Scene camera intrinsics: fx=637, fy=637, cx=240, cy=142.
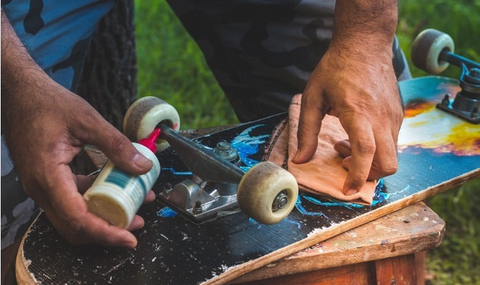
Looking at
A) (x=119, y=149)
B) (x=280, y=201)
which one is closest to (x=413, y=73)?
(x=280, y=201)

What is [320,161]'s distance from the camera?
4.75ft

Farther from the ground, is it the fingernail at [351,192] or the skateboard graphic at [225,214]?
the fingernail at [351,192]

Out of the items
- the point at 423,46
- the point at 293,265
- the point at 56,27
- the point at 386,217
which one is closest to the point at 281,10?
the point at 423,46

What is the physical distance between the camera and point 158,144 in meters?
1.39

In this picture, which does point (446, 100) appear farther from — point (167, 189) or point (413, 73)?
point (413, 73)

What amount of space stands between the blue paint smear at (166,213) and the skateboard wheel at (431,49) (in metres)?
1.00

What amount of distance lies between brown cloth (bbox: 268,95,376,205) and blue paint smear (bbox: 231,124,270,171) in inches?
1.4

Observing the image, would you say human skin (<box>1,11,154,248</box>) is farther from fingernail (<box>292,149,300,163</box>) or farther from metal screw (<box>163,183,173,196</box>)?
fingernail (<box>292,149,300,163</box>)

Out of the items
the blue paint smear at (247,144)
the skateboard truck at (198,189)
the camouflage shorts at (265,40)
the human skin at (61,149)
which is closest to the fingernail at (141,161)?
the human skin at (61,149)

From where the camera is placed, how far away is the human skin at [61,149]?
111 centimetres

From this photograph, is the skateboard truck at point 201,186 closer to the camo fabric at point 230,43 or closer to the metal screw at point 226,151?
the metal screw at point 226,151

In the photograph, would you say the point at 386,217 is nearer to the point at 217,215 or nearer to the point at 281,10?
the point at 217,215

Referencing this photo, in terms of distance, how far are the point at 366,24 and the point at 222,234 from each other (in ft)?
2.03

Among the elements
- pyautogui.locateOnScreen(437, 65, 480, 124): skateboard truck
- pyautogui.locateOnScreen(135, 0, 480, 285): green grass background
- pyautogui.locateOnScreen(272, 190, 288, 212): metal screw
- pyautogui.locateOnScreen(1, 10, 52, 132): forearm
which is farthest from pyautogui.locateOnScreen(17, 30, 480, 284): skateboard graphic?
pyautogui.locateOnScreen(135, 0, 480, 285): green grass background
